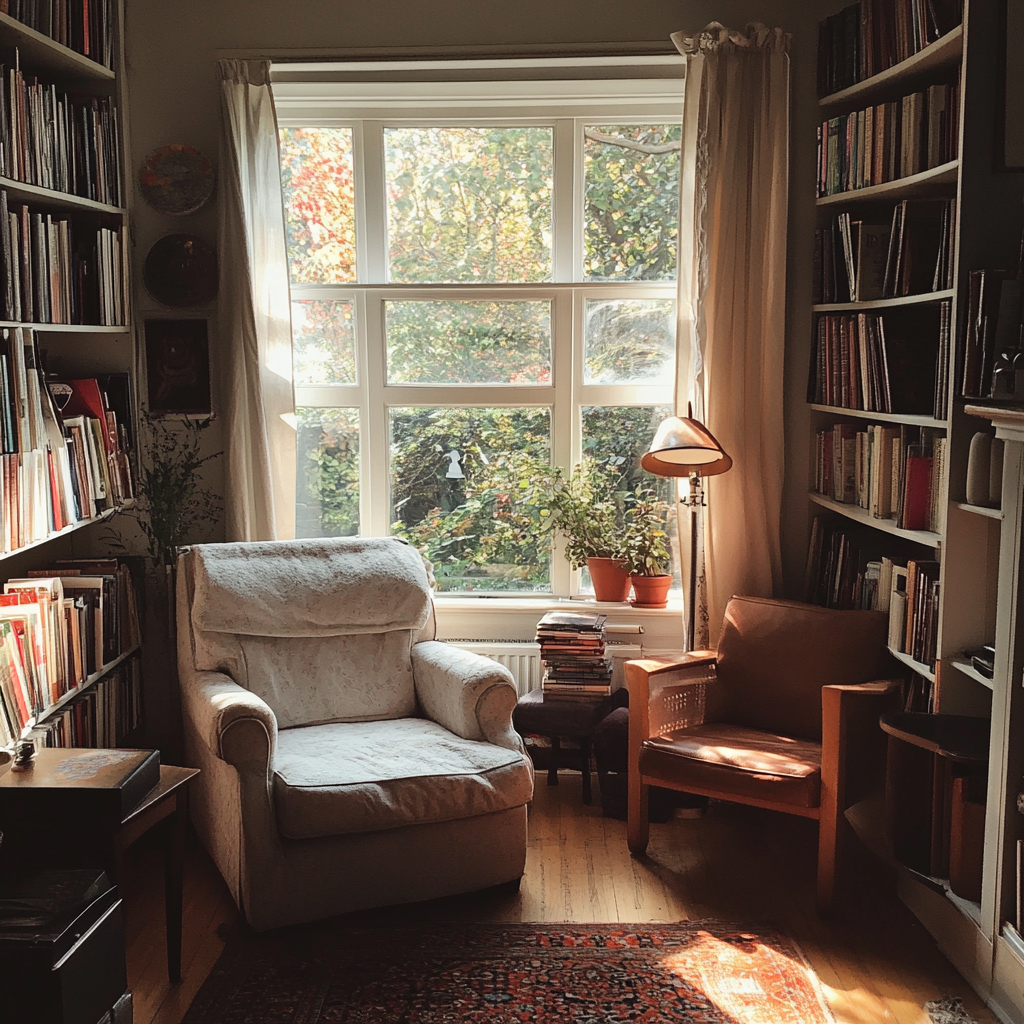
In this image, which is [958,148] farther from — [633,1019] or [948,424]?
[633,1019]

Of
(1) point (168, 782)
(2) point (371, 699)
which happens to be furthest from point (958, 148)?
(1) point (168, 782)

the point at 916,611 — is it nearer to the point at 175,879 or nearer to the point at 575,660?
the point at 575,660

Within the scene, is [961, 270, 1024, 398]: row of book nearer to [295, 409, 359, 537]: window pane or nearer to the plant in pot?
the plant in pot

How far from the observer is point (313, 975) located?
2574 mm

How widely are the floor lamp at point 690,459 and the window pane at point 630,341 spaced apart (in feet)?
1.19

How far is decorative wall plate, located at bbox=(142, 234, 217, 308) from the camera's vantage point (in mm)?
3680

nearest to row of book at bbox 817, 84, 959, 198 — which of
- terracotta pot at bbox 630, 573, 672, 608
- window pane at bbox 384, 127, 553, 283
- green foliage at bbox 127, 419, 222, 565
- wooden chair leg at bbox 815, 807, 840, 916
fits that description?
window pane at bbox 384, 127, 553, 283

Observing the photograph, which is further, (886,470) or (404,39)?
(404,39)

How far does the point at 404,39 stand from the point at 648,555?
1.96 metres

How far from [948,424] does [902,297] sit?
1.77 feet

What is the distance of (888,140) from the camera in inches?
124

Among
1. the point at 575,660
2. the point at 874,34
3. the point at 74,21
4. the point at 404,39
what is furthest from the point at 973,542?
the point at 74,21

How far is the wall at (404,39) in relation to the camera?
3.57 metres

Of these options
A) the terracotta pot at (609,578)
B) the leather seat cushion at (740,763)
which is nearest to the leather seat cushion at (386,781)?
the leather seat cushion at (740,763)
